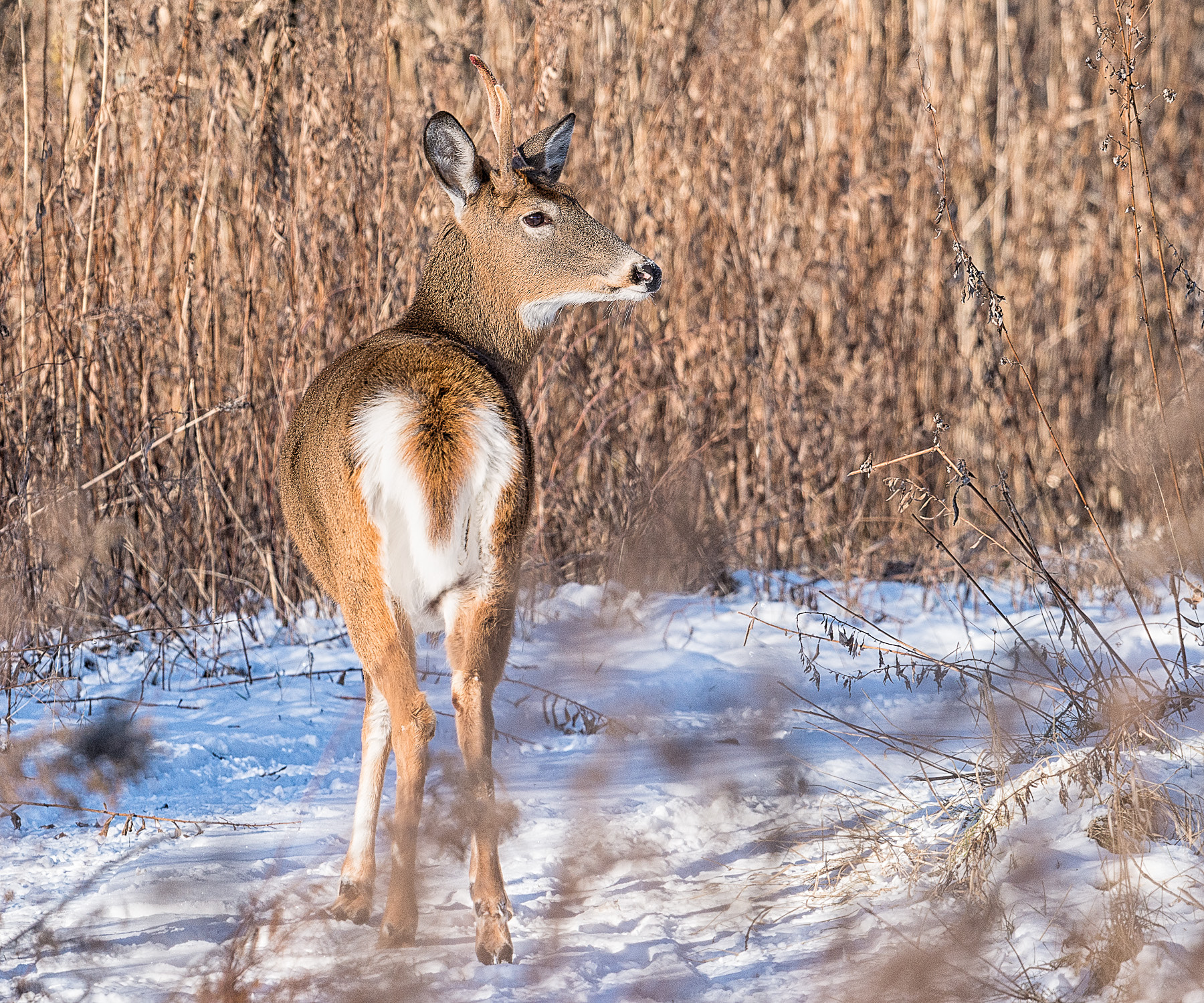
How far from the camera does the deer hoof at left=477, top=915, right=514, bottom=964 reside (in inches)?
103

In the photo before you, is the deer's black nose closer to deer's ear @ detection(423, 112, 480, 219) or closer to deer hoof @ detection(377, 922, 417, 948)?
deer's ear @ detection(423, 112, 480, 219)

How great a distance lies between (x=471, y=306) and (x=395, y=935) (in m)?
2.01

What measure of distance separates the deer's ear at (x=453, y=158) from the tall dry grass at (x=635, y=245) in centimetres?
128

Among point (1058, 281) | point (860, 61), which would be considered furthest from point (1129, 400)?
point (860, 61)

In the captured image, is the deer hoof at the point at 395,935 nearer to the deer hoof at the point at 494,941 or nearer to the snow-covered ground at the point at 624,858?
the snow-covered ground at the point at 624,858

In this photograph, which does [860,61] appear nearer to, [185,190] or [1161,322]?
[1161,322]

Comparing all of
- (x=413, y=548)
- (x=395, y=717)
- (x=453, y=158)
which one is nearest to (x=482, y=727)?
(x=395, y=717)

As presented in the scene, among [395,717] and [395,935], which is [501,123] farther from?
[395,935]

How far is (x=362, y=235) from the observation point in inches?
231

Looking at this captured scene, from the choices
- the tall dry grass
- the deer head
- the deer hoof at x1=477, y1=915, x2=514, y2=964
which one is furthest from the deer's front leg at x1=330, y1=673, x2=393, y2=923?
the tall dry grass

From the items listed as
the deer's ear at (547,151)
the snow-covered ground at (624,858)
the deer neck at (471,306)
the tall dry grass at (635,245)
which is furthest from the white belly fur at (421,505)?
the tall dry grass at (635,245)

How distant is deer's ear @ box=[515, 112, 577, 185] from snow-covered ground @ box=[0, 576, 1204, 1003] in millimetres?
1743

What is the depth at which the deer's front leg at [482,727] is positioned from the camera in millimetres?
2656

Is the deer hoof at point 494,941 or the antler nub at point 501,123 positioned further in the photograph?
the antler nub at point 501,123
